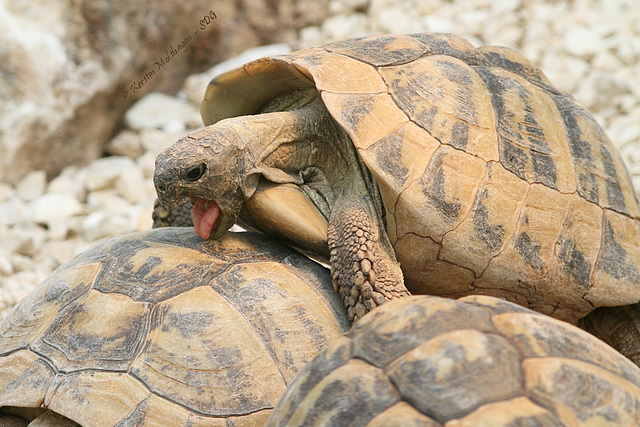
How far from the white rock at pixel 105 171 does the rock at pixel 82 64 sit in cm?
11

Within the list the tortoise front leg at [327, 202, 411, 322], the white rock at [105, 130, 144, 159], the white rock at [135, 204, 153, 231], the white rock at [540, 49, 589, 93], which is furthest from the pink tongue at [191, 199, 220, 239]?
the white rock at [540, 49, 589, 93]

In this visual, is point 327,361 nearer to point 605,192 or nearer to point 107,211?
point 605,192

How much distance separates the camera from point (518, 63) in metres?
2.88

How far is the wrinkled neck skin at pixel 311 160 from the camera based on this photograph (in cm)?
249

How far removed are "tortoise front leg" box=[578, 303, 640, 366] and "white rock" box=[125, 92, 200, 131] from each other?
3.84m

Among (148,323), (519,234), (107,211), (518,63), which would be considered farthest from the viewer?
(107,211)

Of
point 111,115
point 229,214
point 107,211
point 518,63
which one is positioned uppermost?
point 518,63

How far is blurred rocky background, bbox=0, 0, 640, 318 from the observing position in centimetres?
482

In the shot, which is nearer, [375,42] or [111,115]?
[375,42]

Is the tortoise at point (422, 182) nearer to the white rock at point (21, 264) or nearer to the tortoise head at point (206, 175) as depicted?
the tortoise head at point (206, 175)

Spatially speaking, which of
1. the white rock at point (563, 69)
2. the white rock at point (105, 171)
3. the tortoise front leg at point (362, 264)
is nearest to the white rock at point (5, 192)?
the white rock at point (105, 171)

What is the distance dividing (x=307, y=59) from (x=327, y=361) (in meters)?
1.26

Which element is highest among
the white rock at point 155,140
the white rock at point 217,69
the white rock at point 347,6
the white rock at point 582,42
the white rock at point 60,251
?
the white rock at point 582,42

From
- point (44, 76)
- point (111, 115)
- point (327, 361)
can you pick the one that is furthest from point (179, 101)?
point (327, 361)
